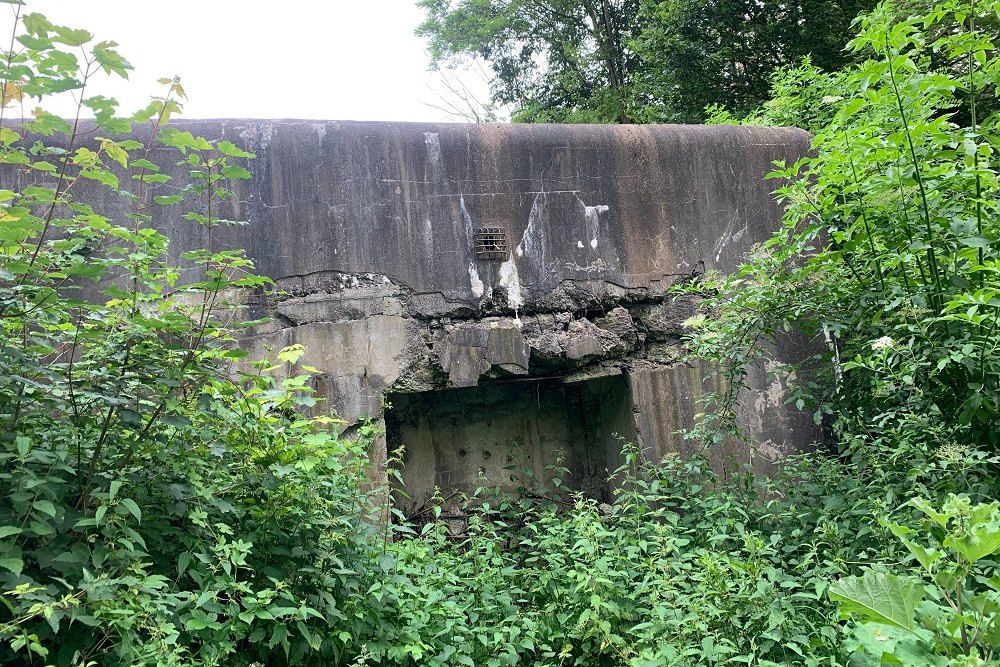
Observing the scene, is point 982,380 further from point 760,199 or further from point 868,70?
point 760,199

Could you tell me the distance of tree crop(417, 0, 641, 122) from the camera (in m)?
11.0

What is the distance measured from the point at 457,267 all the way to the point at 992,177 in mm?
2435

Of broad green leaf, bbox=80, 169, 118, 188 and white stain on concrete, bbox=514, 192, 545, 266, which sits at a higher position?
white stain on concrete, bbox=514, 192, 545, 266

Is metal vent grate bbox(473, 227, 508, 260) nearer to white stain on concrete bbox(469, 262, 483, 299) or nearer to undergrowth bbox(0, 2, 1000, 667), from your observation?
white stain on concrete bbox(469, 262, 483, 299)

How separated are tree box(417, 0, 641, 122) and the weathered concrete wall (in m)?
6.61

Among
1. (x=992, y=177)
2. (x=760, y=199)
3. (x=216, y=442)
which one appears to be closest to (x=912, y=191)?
(x=992, y=177)

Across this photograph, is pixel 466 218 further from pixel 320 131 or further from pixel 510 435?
pixel 510 435

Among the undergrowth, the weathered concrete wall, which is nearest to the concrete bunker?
the weathered concrete wall

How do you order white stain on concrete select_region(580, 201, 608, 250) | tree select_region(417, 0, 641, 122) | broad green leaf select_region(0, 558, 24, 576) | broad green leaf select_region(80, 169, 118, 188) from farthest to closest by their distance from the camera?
tree select_region(417, 0, 641, 122) < white stain on concrete select_region(580, 201, 608, 250) < broad green leaf select_region(80, 169, 118, 188) < broad green leaf select_region(0, 558, 24, 576)

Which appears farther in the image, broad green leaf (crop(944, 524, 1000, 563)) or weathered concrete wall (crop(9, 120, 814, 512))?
weathered concrete wall (crop(9, 120, 814, 512))

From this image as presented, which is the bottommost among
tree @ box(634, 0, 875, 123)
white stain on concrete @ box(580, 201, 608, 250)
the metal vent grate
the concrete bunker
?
the concrete bunker

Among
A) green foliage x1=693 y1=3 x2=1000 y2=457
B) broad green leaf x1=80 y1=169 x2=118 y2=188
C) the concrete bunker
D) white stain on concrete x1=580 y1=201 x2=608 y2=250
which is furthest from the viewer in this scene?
the concrete bunker

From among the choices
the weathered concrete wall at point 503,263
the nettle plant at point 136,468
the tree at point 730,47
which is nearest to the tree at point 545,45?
the tree at point 730,47

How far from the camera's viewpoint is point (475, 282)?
401 cm
